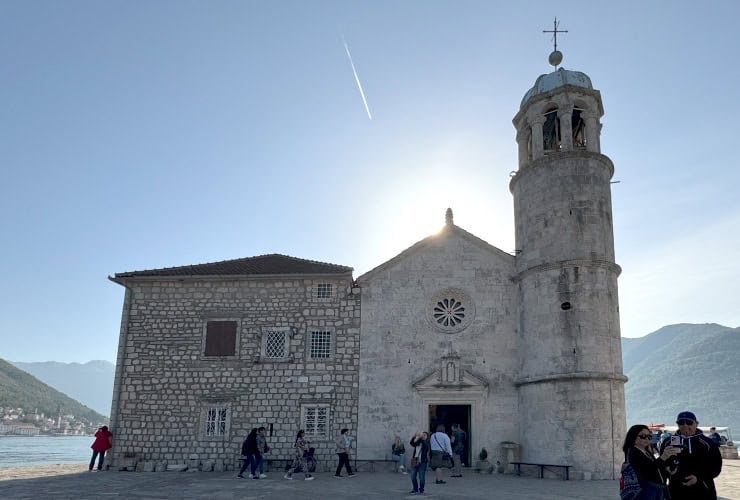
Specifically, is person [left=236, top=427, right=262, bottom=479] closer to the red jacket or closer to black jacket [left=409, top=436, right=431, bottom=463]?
black jacket [left=409, top=436, right=431, bottom=463]

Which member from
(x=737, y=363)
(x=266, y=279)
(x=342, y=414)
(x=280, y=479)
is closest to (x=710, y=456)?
(x=280, y=479)

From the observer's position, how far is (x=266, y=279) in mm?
21406

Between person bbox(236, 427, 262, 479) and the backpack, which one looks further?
person bbox(236, 427, 262, 479)

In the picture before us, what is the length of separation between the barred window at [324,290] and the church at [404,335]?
0.12 feet

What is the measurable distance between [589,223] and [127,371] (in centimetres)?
1736

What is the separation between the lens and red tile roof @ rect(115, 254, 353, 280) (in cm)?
2131

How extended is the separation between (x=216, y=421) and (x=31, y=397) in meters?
125

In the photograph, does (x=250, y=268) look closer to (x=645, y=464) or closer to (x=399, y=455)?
(x=399, y=455)

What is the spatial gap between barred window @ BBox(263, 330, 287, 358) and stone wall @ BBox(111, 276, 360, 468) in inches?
11.2

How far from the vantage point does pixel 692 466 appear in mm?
6043

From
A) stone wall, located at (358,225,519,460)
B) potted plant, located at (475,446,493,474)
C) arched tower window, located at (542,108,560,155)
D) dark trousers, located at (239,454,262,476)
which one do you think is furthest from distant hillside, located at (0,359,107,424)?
arched tower window, located at (542,108,560,155)

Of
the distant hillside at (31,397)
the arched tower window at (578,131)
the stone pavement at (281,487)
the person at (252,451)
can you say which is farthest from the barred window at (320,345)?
the distant hillside at (31,397)

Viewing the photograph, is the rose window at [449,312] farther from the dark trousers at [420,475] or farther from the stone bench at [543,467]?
the dark trousers at [420,475]

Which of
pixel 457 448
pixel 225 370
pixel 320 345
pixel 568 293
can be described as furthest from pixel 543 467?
pixel 225 370
